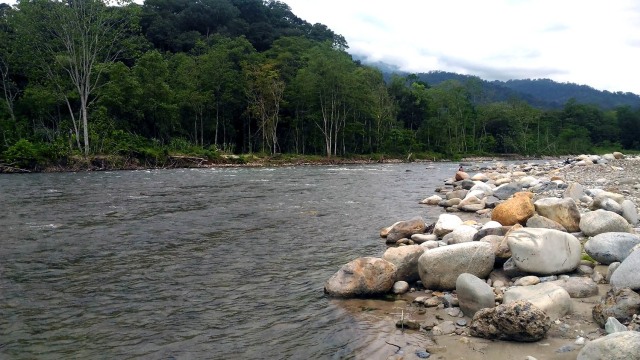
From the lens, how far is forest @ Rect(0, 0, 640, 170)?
117ft

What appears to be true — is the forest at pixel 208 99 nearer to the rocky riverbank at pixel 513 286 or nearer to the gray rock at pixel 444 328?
the rocky riverbank at pixel 513 286

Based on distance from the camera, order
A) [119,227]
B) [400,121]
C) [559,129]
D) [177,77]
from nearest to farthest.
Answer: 1. [119,227]
2. [177,77]
3. [400,121]
4. [559,129]

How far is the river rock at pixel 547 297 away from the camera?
195 inches

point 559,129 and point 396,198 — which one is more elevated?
point 559,129

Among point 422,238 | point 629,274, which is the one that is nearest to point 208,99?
point 422,238

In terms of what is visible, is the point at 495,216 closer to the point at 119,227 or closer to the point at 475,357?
the point at 475,357

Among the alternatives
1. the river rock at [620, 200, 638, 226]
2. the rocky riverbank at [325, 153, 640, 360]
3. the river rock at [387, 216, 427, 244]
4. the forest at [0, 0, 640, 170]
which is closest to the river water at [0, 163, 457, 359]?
the river rock at [387, 216, 427, 244]

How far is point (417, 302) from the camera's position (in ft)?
19.6

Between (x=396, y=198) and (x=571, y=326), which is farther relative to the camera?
(x=396, y=198)

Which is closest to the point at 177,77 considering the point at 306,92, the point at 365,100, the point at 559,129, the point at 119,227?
the point at 306,92

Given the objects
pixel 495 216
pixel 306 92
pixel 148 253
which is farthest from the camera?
pixel 306 92

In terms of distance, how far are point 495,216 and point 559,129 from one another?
101m

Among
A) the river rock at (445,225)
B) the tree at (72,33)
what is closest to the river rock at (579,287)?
the river rock at (445,225)

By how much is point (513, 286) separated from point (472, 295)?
75 cm
